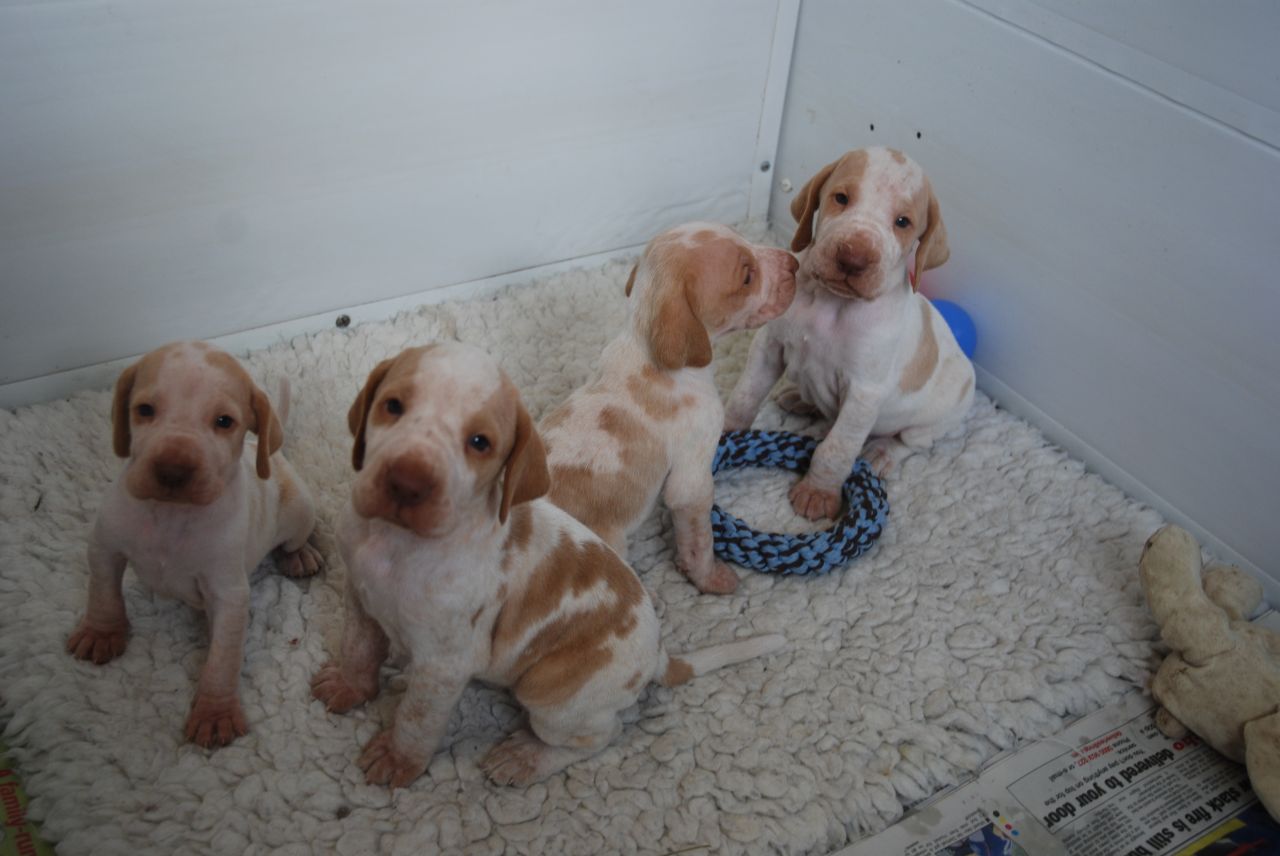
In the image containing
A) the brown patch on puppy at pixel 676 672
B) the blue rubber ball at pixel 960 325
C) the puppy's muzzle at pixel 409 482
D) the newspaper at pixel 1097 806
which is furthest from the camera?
the blue rubber ball at pixel 960 325

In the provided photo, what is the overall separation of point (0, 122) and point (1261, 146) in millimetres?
3848

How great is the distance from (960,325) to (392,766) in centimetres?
272

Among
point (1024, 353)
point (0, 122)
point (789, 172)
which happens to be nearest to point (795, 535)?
point (1024, 353)

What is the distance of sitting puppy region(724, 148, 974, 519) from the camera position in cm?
315

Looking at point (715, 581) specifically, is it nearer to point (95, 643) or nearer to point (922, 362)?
point (922, 362)

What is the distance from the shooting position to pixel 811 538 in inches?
133

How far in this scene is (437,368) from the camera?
85.0 inches

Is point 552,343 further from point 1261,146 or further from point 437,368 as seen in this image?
point 1261,146

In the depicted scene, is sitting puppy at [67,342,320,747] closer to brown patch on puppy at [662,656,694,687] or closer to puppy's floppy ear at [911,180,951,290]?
brown patch on puppy at [662,656,694,687]

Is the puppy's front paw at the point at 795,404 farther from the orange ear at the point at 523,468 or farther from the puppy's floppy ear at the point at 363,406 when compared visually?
the puppy's floppy ear at the point at 363,406

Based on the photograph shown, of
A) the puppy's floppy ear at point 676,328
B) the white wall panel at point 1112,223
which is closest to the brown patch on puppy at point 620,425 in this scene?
the puppy's floppy ear at point 676,328

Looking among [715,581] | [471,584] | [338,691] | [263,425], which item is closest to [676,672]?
[715,581]

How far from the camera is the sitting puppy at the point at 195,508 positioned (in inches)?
94.0

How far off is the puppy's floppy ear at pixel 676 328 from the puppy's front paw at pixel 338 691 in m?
1.23
